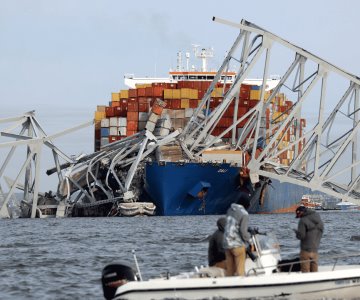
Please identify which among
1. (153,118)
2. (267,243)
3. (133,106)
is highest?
(133,106)

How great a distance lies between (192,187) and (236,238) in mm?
58995

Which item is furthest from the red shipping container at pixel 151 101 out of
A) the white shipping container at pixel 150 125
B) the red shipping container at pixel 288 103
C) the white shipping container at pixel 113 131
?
the red shipping container at pixel 288 103

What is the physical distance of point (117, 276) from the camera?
21.0 m

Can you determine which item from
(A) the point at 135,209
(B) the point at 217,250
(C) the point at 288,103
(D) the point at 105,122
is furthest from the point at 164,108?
(B) the point at 217,250

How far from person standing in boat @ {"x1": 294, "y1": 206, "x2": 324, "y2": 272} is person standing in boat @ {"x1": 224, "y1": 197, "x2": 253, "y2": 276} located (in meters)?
1.27

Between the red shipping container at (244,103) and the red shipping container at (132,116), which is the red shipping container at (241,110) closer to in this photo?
the red shipping container at (244,103)

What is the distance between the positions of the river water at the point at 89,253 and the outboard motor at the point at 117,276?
66.4 inches

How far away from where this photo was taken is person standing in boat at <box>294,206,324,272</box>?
20.9m

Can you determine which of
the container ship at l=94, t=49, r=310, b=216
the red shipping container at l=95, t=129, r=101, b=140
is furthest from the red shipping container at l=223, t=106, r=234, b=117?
the red shipping container at l=95, t=129, r=101, b=140

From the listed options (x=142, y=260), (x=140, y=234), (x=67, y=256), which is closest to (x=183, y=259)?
(x=142, y=260)

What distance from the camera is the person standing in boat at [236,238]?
66.3ft

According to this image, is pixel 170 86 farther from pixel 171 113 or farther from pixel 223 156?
pixel 223 156

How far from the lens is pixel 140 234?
1993 inches

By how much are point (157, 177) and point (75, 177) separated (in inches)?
378
